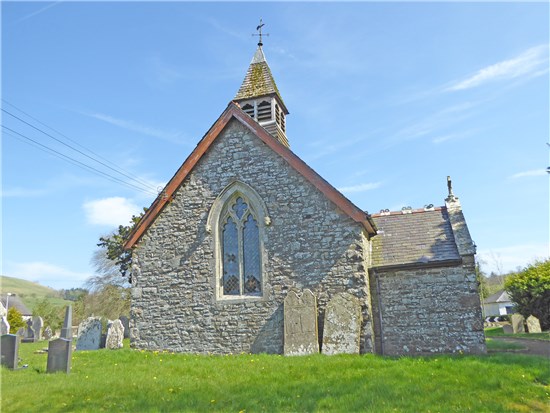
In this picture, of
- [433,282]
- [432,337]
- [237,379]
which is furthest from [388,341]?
[237,379]

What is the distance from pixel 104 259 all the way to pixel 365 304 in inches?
1368

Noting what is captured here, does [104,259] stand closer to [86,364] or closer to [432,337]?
[86,364]

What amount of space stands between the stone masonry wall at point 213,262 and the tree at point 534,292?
1574 centimetres

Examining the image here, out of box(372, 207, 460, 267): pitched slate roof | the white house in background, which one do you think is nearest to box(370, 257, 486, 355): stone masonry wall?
box(372, 207, 460, 267): pitched slate roof

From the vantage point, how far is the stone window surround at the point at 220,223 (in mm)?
13640

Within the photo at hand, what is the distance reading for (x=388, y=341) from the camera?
43.4 feet

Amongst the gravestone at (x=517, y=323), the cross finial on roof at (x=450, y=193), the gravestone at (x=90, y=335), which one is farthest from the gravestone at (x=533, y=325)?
the gravestone at (x=90, y=335)

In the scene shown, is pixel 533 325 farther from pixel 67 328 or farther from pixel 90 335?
pixel 67 328

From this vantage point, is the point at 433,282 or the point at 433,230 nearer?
the point at 433,282

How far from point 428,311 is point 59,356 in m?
10.0

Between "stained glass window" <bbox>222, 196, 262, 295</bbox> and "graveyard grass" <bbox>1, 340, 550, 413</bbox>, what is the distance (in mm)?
2979

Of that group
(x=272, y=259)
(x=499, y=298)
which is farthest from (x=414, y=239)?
(x=499, y=298)

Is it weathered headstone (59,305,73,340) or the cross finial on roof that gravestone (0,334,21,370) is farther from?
the cross finial on roof

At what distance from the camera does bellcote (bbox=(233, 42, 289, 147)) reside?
18266 mm
